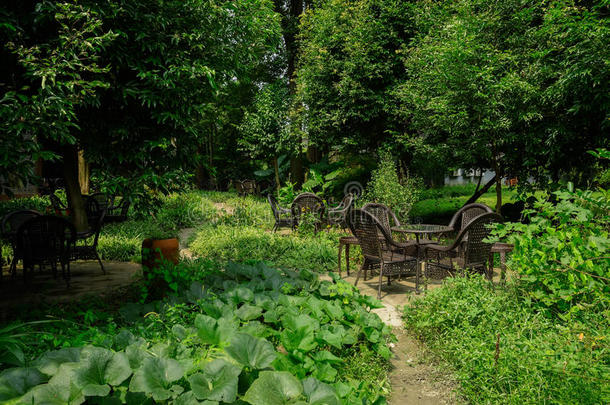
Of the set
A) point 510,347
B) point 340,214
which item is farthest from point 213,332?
point 340,214

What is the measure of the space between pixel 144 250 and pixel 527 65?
722 centimetres

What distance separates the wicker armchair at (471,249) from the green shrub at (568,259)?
1.08m

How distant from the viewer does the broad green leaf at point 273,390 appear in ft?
4.44

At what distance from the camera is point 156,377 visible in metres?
1.43

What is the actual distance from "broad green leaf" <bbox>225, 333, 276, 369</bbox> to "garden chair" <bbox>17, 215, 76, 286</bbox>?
14.1 ft

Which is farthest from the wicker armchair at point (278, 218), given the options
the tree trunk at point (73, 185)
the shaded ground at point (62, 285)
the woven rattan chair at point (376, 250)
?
the tree trunk at point (73, 185)

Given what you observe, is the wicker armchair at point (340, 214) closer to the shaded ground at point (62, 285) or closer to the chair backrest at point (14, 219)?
the shaded ground at point (62, 285)

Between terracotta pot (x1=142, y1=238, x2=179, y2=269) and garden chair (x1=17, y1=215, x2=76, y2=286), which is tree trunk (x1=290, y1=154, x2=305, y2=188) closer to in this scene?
garden chair (x1=17, y1=215, x2=76, y2=286)

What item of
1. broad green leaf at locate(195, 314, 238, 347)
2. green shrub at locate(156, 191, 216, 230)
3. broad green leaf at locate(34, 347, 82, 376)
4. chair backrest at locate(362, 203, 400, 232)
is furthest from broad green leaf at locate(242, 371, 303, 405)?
green shrub at locate(156, 191, 216, 230)

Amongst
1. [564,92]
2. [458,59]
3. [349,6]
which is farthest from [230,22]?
[349,6]

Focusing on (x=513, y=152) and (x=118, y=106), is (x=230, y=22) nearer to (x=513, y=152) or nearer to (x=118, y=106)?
(x=118, y=106)

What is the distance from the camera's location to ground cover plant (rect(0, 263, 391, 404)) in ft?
4.48

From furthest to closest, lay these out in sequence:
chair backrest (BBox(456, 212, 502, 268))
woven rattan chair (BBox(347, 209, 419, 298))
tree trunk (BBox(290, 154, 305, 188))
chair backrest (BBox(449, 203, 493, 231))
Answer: tree trunk (BBox(290, 154, 305, 188)), chair backrest (BBox(449, 203, 493, 231)), woven rattan chair (BBox(347, 209, 419, 298)), chair backrest (BBox(456, 212, 502, 268))

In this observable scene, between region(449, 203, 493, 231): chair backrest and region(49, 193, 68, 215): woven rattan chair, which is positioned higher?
region(49, 193, 68, 215): woven rattan chair
